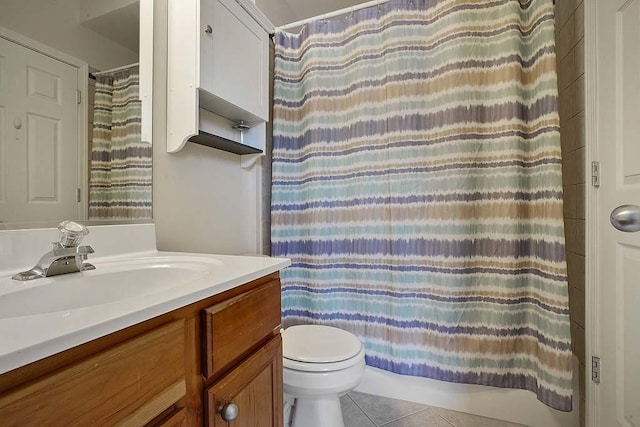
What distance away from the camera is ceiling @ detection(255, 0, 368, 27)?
1.82 meters

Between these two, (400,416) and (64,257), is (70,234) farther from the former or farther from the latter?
(400,416)

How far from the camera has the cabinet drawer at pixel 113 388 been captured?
31 cm

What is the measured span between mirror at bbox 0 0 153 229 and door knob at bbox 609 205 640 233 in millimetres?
1530

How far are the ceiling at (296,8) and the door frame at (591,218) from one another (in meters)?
1.57

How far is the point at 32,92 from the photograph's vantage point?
724 millimetres

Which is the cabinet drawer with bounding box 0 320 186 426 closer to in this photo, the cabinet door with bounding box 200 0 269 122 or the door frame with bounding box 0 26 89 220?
the door frame with bounding box 0 26 89 220

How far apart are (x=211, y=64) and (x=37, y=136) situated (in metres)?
0.62

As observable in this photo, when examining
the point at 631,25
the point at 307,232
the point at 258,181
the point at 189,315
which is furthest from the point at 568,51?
the point at 189,315

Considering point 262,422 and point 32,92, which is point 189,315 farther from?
point 32,92

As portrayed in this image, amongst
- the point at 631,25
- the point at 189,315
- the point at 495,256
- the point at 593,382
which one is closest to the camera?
the point at 189,315

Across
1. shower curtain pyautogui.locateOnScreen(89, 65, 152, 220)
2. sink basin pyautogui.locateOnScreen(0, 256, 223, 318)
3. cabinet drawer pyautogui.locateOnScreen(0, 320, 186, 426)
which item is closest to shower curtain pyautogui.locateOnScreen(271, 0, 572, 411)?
shower curtain pyautogui.locateOnScreen(89, 65, 152, 220)

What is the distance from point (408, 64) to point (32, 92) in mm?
1412

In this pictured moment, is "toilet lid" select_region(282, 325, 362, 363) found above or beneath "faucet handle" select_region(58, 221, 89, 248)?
beneath

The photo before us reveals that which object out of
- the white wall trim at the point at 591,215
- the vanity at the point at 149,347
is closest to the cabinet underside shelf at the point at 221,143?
the vanity at the point at 149,347
